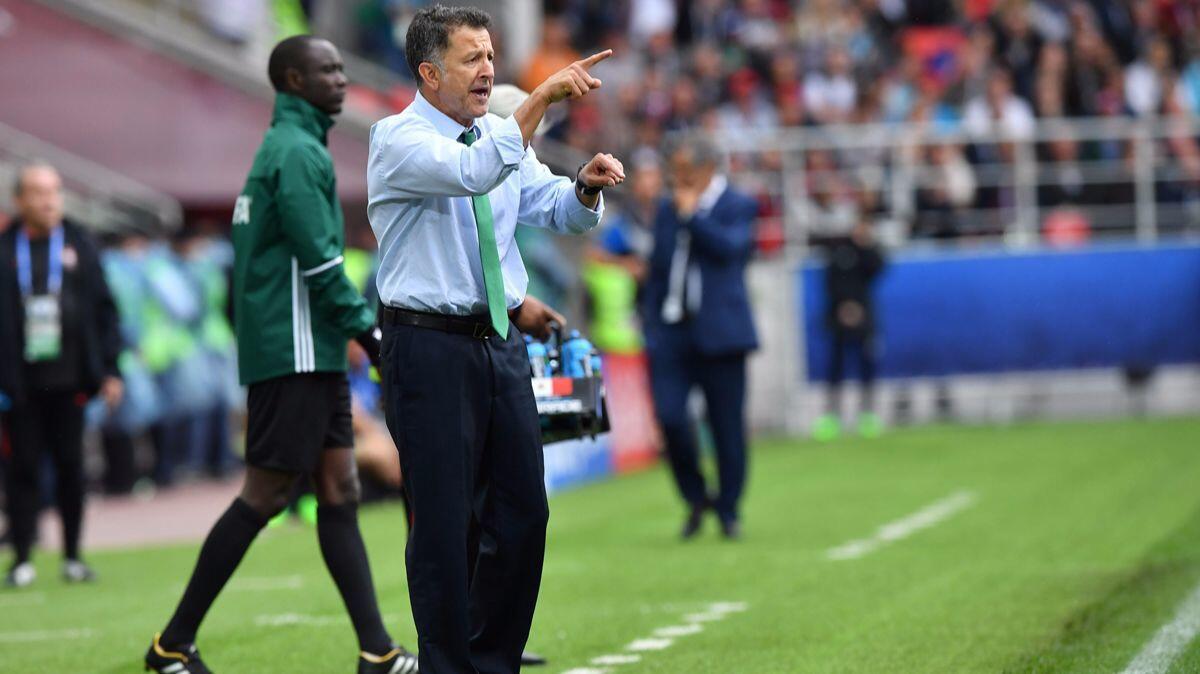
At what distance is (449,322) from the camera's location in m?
5.97

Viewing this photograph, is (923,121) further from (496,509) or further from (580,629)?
(496,509)

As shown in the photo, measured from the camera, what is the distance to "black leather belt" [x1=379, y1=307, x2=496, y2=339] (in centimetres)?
597

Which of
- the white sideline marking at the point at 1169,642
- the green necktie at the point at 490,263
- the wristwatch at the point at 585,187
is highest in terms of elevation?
the wristwatch at the point at 585,187

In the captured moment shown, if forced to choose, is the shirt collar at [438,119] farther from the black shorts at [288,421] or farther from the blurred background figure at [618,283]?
the blurred background figure at [618,283]

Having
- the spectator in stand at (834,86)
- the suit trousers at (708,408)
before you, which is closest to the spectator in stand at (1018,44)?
the spectator in stand at (834,86)

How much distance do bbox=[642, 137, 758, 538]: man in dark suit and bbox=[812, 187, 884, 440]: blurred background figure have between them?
869cm

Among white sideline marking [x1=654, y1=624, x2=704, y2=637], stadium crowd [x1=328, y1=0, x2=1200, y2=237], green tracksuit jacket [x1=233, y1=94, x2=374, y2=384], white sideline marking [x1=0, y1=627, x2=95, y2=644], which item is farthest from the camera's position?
stadium crowd [x1=328, y1=0, x2=1200, y2=237]

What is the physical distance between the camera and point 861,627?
8258 mm

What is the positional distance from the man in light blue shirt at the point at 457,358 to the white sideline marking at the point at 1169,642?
2.18m

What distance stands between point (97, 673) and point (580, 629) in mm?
1927

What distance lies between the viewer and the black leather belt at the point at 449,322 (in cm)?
597

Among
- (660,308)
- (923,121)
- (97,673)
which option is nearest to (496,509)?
(97,673)

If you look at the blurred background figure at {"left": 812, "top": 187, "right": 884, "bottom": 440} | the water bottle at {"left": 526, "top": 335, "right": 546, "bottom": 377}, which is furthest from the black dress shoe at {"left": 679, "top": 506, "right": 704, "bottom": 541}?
the blurred background figure at {"left": 812, "top": 187, "right": 884, "bottom": 440}

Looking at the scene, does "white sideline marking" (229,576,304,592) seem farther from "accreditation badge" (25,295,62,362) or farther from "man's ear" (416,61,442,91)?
"man's ear" (416,61,442,91)
